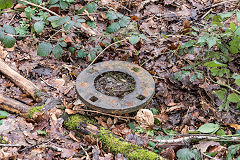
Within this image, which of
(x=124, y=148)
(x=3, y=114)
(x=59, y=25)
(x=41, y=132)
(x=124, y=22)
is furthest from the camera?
(x=59, y=25)

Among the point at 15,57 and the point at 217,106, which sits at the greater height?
the point at 15,57

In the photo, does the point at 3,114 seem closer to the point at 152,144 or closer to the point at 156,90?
the point at 152,144

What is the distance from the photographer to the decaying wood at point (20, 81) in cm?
304

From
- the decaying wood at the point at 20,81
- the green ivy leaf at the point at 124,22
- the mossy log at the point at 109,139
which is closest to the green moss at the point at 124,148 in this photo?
the mossy log at the point at 109,139

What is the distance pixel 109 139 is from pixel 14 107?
1.19 meters

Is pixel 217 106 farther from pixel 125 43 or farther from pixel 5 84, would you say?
pixel 5 84

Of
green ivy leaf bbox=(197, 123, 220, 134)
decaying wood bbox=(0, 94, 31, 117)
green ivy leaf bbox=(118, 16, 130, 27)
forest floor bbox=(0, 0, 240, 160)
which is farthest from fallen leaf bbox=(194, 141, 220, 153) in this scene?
decaying wood bbox=(0, 94, 31, 117)

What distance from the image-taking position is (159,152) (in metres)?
2.61

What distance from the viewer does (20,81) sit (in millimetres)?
3119

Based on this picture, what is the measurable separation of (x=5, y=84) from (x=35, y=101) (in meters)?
0.50

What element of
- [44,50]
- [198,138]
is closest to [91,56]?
[44,50]

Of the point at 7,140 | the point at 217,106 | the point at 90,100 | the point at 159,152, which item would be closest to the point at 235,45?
the point at 217,106

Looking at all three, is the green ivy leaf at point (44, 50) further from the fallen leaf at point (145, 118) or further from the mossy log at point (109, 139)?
the fallen leaf at point (145, 118)

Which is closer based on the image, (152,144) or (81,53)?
(152,144)
